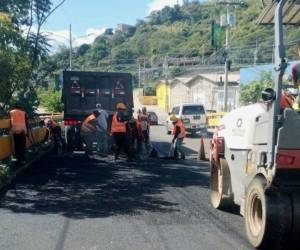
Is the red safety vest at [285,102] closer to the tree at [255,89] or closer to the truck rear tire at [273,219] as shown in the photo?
the truck rear tire at [273,219]

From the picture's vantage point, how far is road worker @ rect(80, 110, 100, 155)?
57.4 ft

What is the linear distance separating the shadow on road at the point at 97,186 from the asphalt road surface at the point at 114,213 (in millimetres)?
16

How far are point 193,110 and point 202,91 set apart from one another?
31.4m

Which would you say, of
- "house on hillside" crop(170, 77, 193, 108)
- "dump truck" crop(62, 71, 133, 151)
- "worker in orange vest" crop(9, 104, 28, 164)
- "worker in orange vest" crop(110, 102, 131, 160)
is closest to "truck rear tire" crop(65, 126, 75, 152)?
"dump truck" crop(62, 71, 133, 151)

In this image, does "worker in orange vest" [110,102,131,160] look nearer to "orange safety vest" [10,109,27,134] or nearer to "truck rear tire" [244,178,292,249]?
"orange safety vest" [10,109,27,134]

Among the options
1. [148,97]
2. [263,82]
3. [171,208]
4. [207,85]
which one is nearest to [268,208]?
[171,208]

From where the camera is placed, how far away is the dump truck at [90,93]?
1912 centimetres

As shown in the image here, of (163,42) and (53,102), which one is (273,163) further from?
(163,42)

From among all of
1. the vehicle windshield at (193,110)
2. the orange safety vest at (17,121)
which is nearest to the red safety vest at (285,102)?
the orange safety vest at (17,121)

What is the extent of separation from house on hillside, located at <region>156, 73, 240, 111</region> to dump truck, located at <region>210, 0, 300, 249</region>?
39.0 m

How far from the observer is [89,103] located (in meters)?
19.4

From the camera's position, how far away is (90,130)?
17562 millimetres

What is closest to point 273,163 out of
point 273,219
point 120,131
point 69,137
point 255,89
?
point 273,219

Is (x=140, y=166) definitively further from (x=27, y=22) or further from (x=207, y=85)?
(x=207, y=85)
